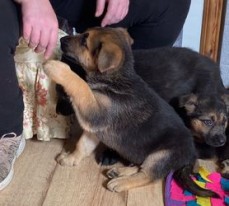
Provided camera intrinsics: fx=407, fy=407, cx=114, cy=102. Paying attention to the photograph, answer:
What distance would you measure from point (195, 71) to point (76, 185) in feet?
2.27

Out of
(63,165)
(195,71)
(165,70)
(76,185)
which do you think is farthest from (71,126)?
(195,71)

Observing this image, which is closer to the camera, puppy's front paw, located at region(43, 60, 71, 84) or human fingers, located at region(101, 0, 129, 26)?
puppy's front paw, located at region(43, 60, 71, 84)

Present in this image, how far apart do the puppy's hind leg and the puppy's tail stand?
0.35m

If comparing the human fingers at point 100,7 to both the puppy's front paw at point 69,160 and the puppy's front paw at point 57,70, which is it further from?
the puppy's front paw at point 69,160

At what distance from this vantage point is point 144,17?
1676mm

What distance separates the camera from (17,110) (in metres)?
1.39

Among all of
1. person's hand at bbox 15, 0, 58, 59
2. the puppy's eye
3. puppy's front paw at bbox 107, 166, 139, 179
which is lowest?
puppy's front paw at bbox 107, 166, 139, 179

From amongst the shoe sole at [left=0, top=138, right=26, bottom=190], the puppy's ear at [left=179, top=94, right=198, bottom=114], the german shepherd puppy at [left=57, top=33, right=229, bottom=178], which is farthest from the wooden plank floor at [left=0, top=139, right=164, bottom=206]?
the puppy's ear at [left=179, top=94, right=198, bottom=114]

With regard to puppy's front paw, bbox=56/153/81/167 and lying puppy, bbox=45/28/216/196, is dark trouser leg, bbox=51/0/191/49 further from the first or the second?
puppy's front paw, bbox=56/153/81/167

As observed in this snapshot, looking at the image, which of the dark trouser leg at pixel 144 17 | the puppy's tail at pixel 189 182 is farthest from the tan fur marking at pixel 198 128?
the dark trouser leg at pixel 144 17

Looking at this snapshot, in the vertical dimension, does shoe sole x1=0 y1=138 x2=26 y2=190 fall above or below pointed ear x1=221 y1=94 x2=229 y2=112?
below

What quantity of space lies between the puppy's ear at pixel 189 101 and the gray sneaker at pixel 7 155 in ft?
2.13

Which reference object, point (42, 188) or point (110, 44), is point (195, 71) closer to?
point (110, 44)

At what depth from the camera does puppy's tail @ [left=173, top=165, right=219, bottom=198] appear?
4.43 feet
